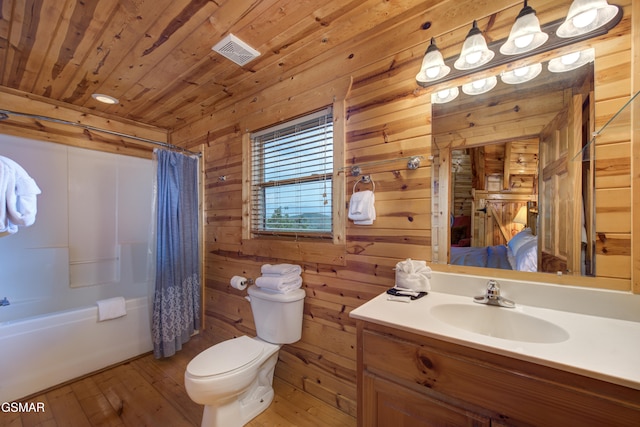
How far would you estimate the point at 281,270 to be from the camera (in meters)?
1.72

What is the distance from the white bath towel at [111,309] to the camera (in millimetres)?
2037

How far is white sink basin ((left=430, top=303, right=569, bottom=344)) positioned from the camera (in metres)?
0.94

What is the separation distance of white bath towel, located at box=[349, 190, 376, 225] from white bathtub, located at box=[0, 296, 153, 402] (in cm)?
213

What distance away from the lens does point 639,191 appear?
91cm

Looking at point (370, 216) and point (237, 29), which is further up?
point (237, 29)

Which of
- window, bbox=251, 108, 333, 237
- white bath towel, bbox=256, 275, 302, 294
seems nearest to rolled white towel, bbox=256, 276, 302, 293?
white bath towel, bbox=256, 275, 302, 294

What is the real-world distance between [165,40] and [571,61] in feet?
6.98

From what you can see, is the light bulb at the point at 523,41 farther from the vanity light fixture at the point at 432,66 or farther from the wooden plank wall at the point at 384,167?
the vanity light fixture at the point at 432,66

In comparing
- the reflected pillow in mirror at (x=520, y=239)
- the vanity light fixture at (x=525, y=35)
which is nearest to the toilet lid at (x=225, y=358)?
the reflected pillow in mirror at (x=520, y=239)

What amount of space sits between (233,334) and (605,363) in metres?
2.39

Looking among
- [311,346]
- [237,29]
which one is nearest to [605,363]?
[311,346]

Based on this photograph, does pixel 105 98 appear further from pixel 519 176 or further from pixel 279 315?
pixel 519 176

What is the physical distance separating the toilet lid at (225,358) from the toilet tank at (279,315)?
105 millimetres

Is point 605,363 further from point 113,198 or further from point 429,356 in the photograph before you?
point 113,198
